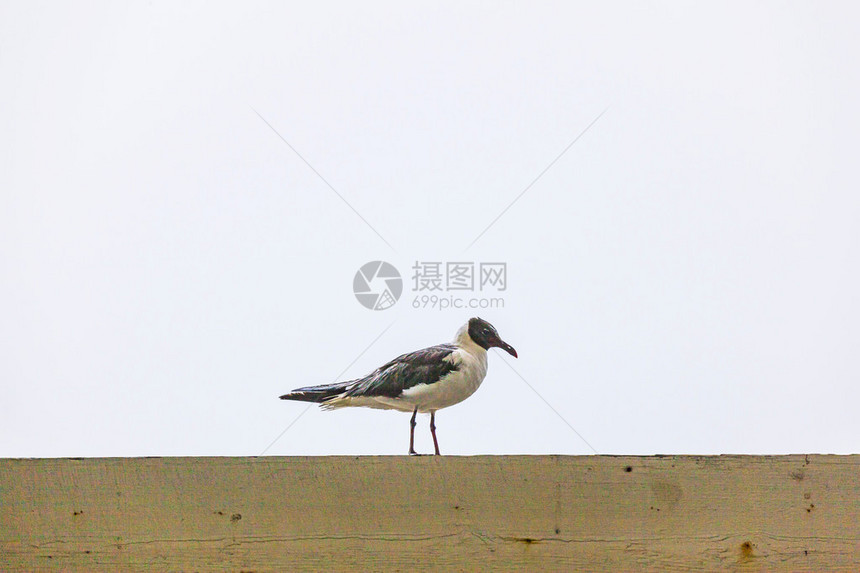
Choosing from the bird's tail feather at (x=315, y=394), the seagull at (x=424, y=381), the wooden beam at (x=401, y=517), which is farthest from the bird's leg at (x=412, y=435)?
the wooden beam at (x=401, y=517)

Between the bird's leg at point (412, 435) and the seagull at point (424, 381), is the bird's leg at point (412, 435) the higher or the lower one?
the lower one

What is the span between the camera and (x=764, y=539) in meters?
0.97

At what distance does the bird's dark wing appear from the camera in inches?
59.9

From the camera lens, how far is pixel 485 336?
158cm

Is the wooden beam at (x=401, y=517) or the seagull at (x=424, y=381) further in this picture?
the seagull at (x=424, y=381)

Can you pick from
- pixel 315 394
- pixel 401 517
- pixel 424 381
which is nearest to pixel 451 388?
pixel 424 381

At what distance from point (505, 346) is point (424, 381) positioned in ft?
0.59

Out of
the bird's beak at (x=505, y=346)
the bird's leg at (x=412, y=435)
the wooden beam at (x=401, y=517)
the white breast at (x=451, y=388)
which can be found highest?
the bird's beak at (x=505, y=346)

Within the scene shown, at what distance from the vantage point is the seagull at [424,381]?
152cm

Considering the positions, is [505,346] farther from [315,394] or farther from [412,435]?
[315,394]

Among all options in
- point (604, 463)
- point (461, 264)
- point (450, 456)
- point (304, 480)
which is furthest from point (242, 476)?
point (461, 264)

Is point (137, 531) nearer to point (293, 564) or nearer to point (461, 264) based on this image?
point (293, 564)

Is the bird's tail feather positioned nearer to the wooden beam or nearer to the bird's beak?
the bird's beak

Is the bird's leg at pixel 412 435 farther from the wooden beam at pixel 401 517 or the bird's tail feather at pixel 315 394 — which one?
the wooden beam at pixel 401 517
